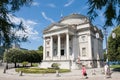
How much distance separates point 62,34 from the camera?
50781mm

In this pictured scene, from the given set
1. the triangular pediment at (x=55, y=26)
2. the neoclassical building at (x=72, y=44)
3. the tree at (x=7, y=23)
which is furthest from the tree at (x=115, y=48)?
the tree at (x=7, y=23)

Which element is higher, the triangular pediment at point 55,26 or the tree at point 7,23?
the triangular pediment at point 55,26

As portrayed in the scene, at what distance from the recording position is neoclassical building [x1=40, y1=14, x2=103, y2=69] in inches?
1889

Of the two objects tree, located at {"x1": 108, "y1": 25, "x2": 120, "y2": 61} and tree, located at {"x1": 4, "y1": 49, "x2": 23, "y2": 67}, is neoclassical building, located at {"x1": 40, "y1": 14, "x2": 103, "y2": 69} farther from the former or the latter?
tree, located at {"x1": 108, "y1": 25, "x2": 120, "y2": 61}

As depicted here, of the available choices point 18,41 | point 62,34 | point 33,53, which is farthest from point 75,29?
point 18,41

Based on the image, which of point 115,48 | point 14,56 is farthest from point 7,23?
point 14,56

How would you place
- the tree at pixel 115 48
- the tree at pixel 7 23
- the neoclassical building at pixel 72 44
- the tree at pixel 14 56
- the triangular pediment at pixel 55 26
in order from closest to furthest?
1. the tree at pixel 7 23
2. the tree at pixel 115 48
3. the neoclassical building at pixel 72 44
4. the triangular pediment at pixel 55 26
5. the tree at pixel 14 56

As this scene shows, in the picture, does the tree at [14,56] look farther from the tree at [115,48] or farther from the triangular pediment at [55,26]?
→ the tree at [115,48]

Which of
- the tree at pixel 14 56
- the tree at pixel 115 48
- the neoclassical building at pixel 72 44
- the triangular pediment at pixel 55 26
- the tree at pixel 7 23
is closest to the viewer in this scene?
the tree at pixel 7 23

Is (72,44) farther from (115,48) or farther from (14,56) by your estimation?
(14,56)

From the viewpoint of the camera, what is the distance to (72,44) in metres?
52.0

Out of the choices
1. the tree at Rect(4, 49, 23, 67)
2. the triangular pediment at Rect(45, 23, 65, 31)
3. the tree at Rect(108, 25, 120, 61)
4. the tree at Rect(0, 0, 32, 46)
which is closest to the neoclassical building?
the triangular pediment at Rect(45, 23, 65, 31)

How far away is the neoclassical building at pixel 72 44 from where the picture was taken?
4797 centimetres

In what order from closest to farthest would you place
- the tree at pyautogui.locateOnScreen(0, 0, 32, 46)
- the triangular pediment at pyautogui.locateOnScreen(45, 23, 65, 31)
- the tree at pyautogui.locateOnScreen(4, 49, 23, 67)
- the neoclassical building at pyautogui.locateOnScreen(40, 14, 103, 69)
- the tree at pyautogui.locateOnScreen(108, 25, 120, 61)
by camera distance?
the tree at pyautogui.locateOnScreen(0, 0, 32, 46), the tree at pyautogui.locateOnScreen(108, 25, 120, 61), the neoclassical building at pyautogui.locateOnScreen(40, 14, 103, 69), the triangular pediment at pyautogui.locateOnScreen(45, 23, 65, 31), the tree at pyautogui.locateOnScreen(4, 49, 23, 67)
